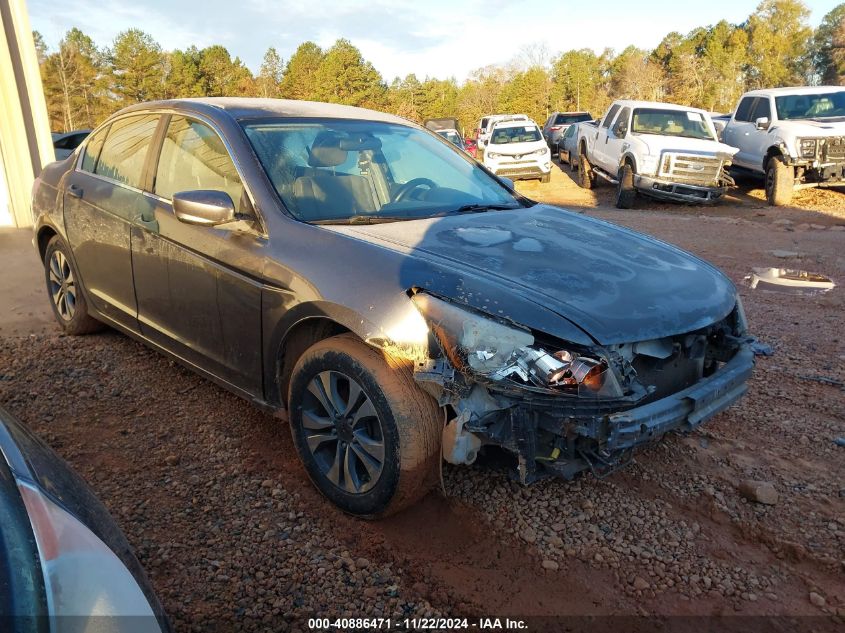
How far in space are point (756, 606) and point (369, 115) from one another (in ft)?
10.8

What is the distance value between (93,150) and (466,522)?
3.63 meters

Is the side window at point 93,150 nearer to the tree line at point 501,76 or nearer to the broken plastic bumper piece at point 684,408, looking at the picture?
the broken plastic bumper piece at point 684,408

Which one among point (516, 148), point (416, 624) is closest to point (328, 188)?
point (416, 624)

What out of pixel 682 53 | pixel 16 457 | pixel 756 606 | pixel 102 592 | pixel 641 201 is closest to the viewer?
pixel 102 592

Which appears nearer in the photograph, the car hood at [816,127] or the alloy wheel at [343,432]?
the alloy wheel at [343,432]

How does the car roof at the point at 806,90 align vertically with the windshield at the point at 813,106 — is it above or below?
above

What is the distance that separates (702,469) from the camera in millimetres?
3246

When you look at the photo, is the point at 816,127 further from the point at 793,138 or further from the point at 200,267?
the point at 200,267

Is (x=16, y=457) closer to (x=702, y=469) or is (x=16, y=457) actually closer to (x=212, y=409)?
(x=212, y=409)

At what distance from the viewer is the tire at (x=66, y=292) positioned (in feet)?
15.4

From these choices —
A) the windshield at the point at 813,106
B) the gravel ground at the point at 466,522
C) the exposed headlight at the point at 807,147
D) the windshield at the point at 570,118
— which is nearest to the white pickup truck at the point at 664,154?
the exposed headlight at the point at 807,147

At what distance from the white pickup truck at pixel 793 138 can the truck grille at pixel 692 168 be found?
4.03ft

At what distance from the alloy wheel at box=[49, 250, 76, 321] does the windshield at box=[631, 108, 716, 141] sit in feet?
36.9

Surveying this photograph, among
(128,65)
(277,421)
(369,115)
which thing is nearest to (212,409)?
(277,421)
